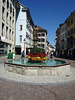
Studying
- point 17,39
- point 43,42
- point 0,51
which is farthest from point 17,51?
point 43,42

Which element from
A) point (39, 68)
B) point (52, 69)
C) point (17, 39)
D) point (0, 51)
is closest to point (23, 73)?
point (39, 68)

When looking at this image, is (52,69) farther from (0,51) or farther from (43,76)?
(0,51)

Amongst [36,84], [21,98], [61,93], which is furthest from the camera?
[36,84]

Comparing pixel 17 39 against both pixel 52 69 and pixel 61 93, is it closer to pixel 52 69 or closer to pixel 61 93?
pixel 52 69

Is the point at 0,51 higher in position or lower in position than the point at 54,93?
higher

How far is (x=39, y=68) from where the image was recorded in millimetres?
6754

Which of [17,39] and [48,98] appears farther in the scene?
[17,39]

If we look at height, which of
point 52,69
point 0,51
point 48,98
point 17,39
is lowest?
point 48,98

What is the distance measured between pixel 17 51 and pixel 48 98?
1415 inches

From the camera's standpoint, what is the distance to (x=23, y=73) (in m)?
6.88

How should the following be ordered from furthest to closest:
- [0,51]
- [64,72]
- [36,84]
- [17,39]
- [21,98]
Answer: [17,39]
[0,51]
[64,72]
[36,84]
[21,98]

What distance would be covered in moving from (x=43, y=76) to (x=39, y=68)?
53 centimetres

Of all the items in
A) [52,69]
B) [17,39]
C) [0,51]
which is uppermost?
[17,39]

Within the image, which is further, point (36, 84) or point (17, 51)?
point (17, 51)
